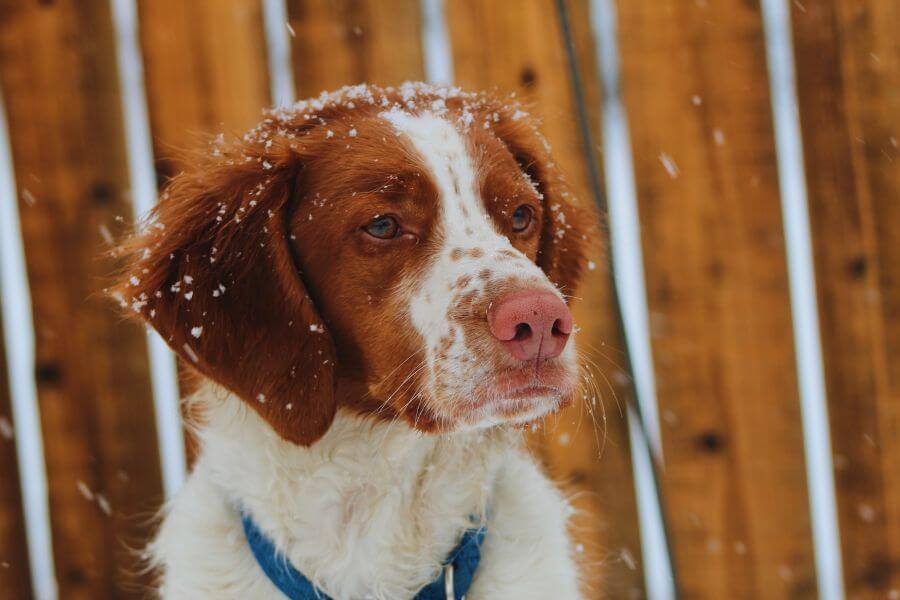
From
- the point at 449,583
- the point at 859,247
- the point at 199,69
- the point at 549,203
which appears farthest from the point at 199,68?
the point at 859,247

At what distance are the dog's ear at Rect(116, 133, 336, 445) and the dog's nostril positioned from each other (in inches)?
17.1

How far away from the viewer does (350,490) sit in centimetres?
205

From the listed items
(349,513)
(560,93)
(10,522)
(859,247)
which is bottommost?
(10,522)

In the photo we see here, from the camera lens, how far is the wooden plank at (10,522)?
10.0 feet

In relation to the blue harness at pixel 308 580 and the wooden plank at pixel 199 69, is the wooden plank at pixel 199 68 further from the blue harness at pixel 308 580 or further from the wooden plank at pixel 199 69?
the blue harness at pixel 308 580

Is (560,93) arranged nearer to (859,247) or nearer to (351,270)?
(859,247)

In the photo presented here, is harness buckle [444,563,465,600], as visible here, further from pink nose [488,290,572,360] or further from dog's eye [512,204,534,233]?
dog's eye [512,204,534,233]

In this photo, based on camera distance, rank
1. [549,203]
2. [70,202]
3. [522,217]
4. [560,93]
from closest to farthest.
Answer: [522,217], [549,203], [70,202], [560,93]

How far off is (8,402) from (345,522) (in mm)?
1563

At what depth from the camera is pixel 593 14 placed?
3.14m

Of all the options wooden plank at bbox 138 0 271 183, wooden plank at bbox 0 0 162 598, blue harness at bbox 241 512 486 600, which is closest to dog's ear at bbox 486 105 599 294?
blue harness at bbox 241 512 486 600

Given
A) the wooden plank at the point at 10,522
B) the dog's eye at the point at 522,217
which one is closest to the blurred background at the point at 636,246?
the wooden plank at the point at 10,522

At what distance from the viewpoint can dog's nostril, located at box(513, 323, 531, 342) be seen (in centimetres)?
170

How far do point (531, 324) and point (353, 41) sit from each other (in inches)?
66.9
